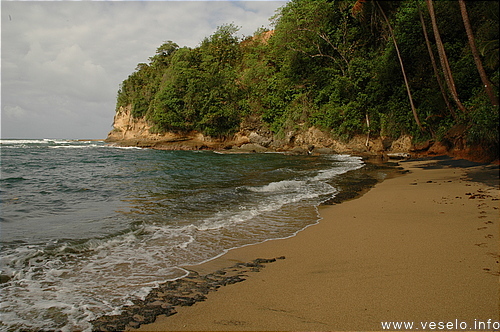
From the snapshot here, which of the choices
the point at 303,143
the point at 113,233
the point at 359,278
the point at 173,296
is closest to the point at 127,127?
the point at 303,143

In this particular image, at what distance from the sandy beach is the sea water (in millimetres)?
619

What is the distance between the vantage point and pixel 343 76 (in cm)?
2198

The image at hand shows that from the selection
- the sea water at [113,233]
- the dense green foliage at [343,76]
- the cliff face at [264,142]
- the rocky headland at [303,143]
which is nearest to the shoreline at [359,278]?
the sea water at [113,233]

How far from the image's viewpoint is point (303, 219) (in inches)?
210

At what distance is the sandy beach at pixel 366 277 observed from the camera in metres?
2.10

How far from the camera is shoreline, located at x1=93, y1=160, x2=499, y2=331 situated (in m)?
2.11

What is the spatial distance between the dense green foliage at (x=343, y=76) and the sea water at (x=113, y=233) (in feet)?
29.4

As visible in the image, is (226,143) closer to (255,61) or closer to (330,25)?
(255,61)

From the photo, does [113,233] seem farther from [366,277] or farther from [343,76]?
[343,76]

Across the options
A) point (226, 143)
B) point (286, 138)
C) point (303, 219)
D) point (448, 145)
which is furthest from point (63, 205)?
point (226, 143)

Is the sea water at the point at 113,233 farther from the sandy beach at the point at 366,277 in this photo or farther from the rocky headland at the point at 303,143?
the rocky headland at the point at 303,143

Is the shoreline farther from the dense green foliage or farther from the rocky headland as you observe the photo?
the rocky headland

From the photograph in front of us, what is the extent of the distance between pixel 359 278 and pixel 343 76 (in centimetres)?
2178

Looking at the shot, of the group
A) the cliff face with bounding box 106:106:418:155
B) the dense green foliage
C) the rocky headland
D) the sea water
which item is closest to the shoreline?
the sea water
